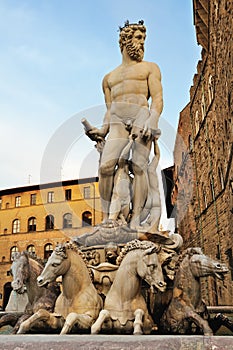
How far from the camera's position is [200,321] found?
426cm

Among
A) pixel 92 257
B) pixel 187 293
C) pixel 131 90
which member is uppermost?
pixel 131 90

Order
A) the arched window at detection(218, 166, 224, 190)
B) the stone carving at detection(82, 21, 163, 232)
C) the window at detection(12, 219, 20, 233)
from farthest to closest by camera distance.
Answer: the window at detection(12, 219, 20, 233) < the arched window at detection(218, 166, 224, 190) < the stone carving at detection(82, 21, 163, 232)

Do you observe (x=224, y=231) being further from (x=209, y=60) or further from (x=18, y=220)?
(x=18, y=220)

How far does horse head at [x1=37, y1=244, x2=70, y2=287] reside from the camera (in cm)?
431

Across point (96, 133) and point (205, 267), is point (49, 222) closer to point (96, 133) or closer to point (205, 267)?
point (96, 133)

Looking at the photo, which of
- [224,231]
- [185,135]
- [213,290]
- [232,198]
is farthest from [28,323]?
[185,135]

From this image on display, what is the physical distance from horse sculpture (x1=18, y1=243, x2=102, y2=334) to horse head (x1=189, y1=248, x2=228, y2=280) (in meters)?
1.14

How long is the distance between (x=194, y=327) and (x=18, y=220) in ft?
148

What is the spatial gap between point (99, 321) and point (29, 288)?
1393 millimetres

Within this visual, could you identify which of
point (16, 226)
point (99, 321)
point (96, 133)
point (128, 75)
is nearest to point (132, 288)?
point (99, 321)

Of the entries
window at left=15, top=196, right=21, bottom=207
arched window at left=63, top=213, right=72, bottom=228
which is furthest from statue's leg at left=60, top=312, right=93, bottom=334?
window at left=15, top=196, right=21, bottom=207

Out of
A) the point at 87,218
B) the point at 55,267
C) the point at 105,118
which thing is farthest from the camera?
the point at 87,218

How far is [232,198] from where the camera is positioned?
1805 centimetres

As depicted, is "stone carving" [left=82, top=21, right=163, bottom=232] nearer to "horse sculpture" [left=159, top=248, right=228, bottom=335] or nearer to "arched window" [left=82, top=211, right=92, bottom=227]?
"horse sculpture" [left=159, top=248, right=228, bottom=335]
